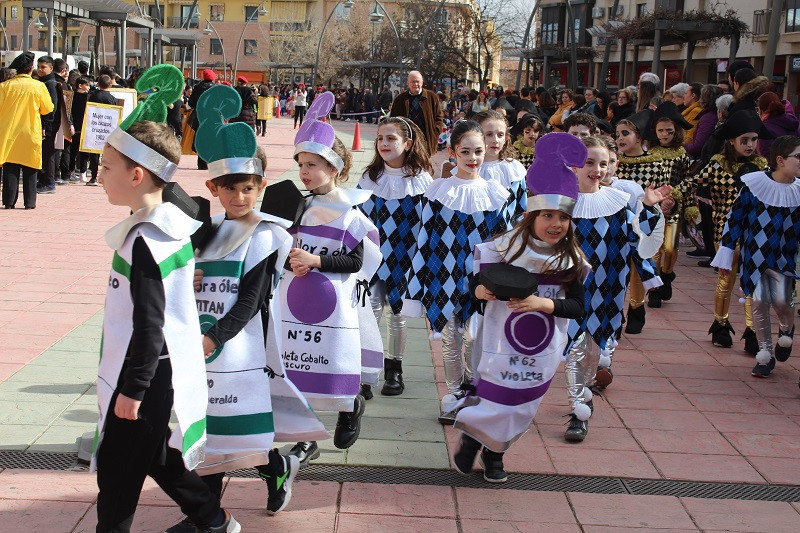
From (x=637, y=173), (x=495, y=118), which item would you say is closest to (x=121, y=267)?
(x=495, y=118)

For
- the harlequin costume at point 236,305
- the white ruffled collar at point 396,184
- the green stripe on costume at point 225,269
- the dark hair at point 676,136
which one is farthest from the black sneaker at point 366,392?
the dark hair at point 676,136

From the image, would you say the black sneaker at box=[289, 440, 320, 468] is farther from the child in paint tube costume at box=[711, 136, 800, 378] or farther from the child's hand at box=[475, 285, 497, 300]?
the child in paint tube costume at box=[711, 136, 800, 378]

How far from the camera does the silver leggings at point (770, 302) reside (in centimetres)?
712

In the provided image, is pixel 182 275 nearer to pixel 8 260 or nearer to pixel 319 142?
pixel 319 142

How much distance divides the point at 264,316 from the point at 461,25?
206 feet

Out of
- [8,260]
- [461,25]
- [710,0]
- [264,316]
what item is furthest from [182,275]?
[461,25]

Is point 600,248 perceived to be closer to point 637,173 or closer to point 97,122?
point 637,173

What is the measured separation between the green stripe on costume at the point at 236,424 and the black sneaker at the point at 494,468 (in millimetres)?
1348

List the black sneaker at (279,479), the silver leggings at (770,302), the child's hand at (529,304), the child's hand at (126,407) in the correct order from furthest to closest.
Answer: the silver leggings at (770,302)
the child's hand at (529,304)
the black sneaker at (279,479)
the child's hand at (126,407)

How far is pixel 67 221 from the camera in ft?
42.1

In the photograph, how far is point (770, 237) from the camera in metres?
7.07

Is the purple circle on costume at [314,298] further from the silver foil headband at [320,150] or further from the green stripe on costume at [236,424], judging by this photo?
the green stripe on costume at [236,424]

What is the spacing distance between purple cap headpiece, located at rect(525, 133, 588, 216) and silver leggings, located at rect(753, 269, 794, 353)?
9.73ft

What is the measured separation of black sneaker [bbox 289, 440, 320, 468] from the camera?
4.78 metres
